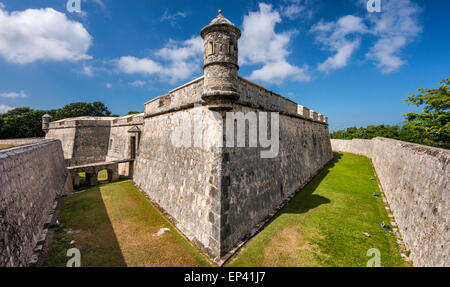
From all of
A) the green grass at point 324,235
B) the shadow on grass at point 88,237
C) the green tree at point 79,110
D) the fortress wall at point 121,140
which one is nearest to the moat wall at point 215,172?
the green grass at point 324,235

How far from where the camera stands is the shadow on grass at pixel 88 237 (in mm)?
5488

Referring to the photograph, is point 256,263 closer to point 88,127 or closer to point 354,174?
point 354,174

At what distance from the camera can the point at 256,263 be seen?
5.41 meters

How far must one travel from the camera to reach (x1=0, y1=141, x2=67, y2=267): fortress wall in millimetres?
3918

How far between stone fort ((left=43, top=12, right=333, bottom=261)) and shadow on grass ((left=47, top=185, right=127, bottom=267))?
7.90ft

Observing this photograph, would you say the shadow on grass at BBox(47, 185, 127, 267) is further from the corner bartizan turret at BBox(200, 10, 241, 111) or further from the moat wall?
the corner bartizan turret at BBox(200, 10, 241, 111)

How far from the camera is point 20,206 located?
4.90 metres

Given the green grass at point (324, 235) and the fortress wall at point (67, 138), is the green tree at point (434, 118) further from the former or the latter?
the fortress wall at point (67, 138)

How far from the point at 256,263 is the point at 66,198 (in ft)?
38.0

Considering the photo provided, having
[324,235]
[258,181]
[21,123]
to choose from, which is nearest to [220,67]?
[258,181]

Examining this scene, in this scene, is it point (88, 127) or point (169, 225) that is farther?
point (88, 127)

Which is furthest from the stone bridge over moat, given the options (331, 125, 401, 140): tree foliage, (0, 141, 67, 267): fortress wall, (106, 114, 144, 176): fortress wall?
(331, 125, 401, 140): tree foliage
